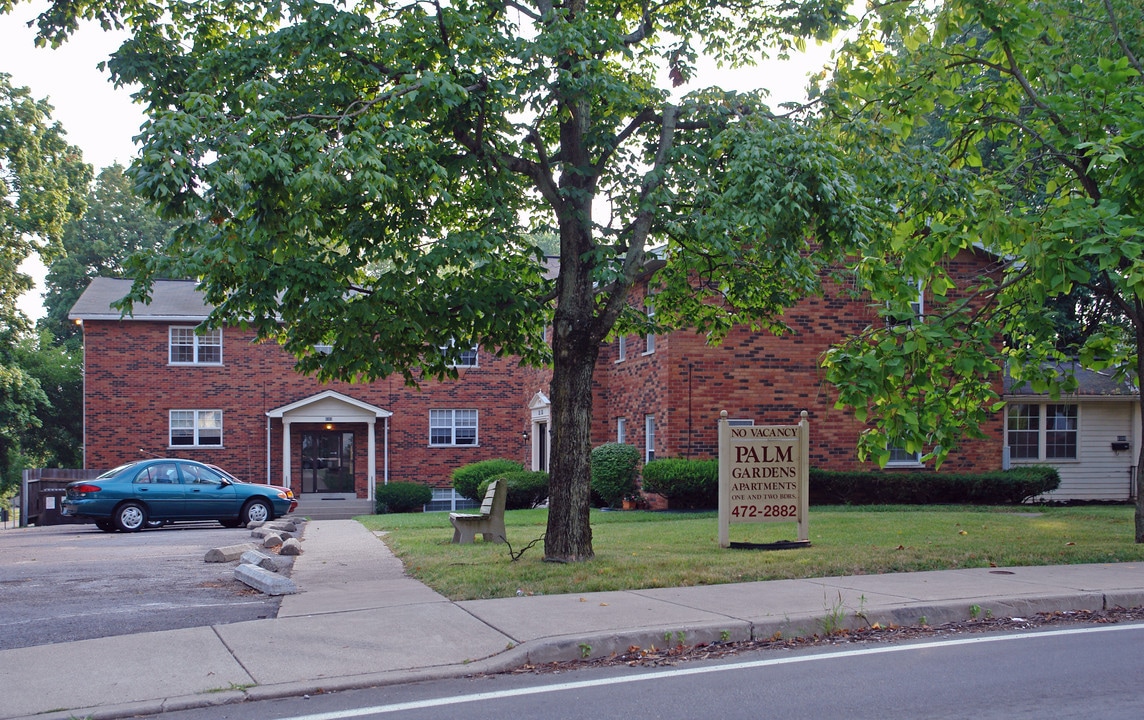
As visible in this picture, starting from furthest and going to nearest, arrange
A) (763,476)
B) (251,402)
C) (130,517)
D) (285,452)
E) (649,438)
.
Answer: (251,402), (285,452), (649,438), (130,517), (763,476)

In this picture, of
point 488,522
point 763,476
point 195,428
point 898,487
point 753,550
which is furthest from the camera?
point 195,428

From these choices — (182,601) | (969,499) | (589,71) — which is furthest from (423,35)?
(969,499)

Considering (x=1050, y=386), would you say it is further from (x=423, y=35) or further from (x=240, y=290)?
(x=240, y=290)

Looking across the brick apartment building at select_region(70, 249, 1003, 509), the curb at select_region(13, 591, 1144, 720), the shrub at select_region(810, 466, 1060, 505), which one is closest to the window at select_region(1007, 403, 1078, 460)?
the brick apartment building at select_region(70, 249, 1003, 509)

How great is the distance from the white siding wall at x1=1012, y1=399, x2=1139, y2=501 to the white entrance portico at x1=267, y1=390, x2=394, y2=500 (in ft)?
66.4

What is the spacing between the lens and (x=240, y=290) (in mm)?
10766

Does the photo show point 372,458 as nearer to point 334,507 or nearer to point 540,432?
point 334,507

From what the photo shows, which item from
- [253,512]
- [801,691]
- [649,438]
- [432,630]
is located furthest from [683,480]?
[801,691]

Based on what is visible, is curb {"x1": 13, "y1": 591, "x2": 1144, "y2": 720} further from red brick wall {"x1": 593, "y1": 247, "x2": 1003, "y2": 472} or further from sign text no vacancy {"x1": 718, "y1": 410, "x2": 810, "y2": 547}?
red brick wall {"x1": 593, "y1": 247, "x2": 1003, "y2": 472}

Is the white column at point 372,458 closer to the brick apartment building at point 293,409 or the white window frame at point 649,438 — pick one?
the brick apartment building at point 293,409

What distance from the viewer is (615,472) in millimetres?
24000

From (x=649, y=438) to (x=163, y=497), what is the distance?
37.0 feet

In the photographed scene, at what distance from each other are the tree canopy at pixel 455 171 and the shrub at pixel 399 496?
18.9 meters

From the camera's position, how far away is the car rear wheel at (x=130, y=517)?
2078 centimetres
